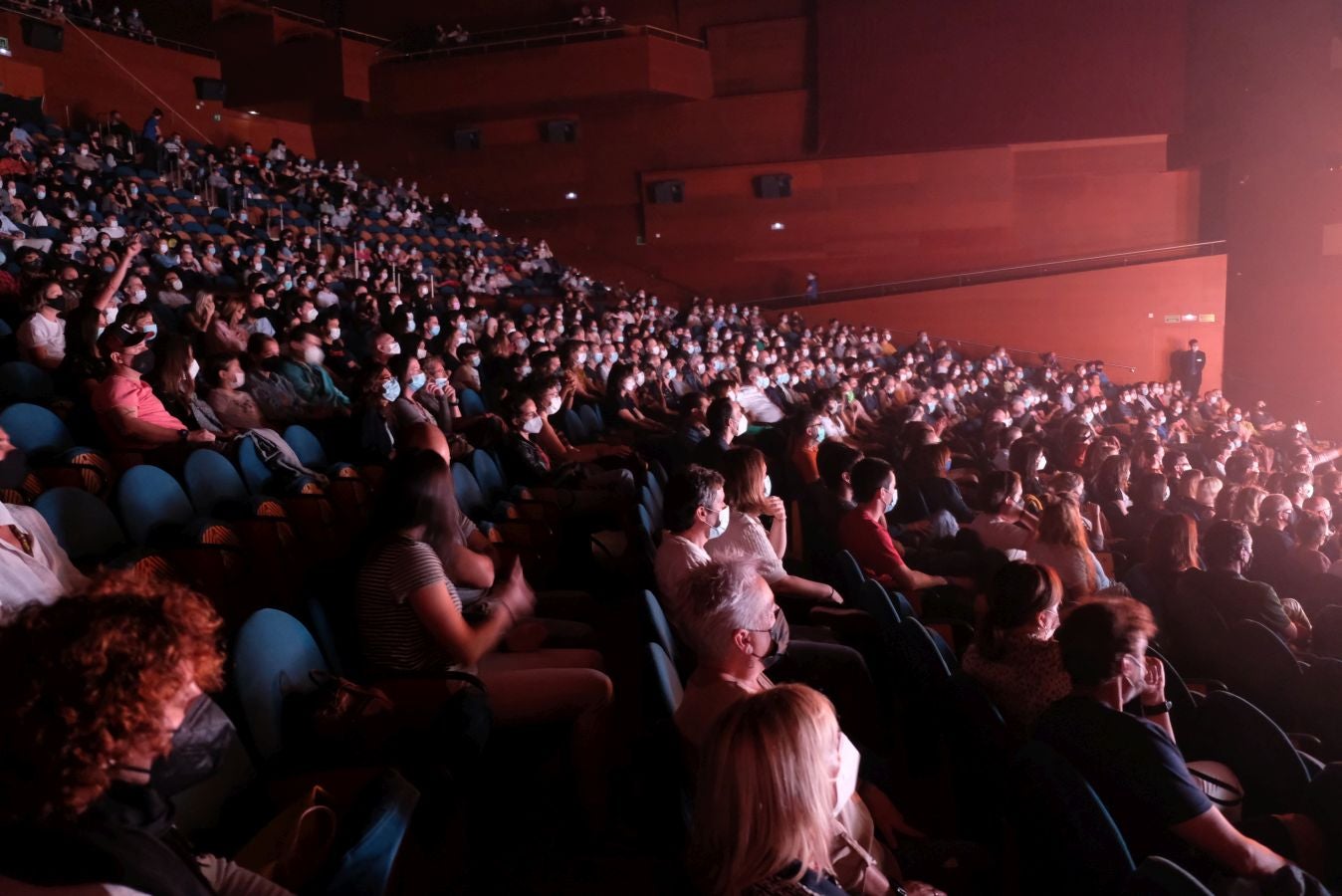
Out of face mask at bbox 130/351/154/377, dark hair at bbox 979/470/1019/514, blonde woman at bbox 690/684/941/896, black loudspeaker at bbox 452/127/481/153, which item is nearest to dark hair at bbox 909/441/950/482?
dark hair at bbox 979/470/1019/514

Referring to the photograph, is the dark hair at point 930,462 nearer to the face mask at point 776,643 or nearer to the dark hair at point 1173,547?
the dark hair at point 1173,547

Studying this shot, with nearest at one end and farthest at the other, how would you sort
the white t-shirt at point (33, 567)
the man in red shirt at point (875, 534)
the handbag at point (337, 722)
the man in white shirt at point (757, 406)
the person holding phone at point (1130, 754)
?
the person holding phone at point (1130, 754), the handbag at point (337, 722), the white t-shirt at point (33, 567), the man in red shirt at point (875, 534), the man in white shirt at point (757, 406)

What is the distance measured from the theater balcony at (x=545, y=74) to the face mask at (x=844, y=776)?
1264 cm

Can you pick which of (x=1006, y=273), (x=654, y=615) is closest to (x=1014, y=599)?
(x=654, y=615)

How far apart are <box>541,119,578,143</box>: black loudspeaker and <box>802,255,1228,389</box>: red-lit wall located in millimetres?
5249

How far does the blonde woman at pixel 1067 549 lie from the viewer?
2.76m

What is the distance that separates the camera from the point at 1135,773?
4.71 feet

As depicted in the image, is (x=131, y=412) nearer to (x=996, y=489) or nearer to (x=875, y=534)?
(x=875, y=534)

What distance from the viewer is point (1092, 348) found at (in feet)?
43.2

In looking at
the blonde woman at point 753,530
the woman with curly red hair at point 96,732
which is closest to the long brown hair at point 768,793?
the woman with curly red hair at point 96,732

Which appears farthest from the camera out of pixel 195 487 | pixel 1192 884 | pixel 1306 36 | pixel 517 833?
pixel 1306 36

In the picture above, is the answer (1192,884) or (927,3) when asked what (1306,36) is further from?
(1192,884)

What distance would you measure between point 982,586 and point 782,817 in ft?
7.29

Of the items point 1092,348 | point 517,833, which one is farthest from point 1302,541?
point 1092,348
